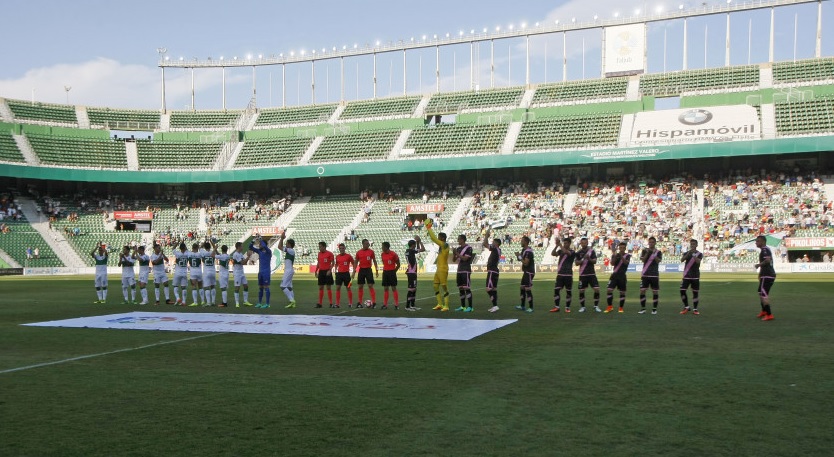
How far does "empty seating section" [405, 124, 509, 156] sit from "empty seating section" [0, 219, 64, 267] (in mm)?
30024

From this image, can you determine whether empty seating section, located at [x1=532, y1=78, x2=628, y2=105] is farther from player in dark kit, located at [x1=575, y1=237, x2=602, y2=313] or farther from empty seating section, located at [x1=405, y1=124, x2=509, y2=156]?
player in dark kit, located at [x1=575, y1=237, x2=602, y2=313]

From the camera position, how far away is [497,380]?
30.3ft

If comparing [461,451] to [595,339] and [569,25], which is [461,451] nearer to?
[595,339]

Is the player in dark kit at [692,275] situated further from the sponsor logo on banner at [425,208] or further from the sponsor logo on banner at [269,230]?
the sponsor logo on banner at [269,230]

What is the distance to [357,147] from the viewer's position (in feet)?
211

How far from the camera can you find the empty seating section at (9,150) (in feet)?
193

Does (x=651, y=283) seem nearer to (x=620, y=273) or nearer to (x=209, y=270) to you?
(x=620, y=273)

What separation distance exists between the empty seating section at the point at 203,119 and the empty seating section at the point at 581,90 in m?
31.8

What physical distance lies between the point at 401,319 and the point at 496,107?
5106 centimetres

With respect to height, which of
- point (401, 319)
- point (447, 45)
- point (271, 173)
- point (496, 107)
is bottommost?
point (401, 319)

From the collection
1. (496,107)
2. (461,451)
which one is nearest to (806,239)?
(496,107)

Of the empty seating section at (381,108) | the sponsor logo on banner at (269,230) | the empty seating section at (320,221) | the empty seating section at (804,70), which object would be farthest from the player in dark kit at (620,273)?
the empty seating section at (381,108)

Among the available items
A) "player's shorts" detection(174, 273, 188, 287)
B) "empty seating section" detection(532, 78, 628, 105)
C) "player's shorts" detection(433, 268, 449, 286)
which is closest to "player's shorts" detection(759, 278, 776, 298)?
"player's shorts" detection(433, 268, 449, 286)

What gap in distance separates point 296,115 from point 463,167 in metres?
22.9
